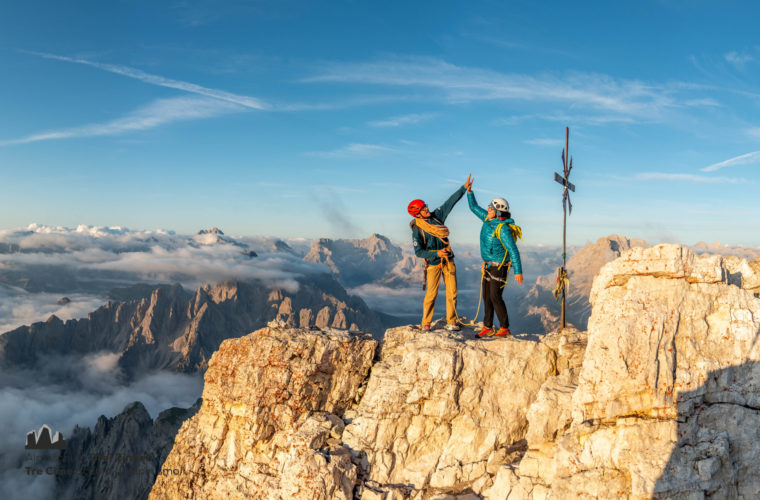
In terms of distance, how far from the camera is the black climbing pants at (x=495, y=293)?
1852 centimetres

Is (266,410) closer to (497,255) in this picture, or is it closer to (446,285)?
(446,285)

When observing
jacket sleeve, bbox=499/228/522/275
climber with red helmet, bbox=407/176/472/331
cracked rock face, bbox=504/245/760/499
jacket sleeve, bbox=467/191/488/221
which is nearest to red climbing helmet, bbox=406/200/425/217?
climber with red helmet, bbox=407/176/472/331

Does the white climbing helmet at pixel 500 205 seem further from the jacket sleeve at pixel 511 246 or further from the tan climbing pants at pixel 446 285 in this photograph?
the tan climbing pants at pixel 446 285

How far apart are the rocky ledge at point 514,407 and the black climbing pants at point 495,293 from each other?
1.62 metres

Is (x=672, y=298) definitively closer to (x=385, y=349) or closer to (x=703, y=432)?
(x=703, y=432)

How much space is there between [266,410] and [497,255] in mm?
10656

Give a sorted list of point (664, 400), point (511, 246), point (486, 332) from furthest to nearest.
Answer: point (486, 332), point (511, 246), point (664, 400)

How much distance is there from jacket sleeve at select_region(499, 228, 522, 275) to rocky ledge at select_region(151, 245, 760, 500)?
2.92 metres

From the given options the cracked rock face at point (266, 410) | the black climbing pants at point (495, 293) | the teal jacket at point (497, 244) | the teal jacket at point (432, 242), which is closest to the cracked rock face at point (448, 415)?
the cracked rock face at point (266, 410)

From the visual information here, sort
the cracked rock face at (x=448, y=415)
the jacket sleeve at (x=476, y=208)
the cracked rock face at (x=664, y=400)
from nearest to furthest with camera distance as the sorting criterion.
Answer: the cracked rock face at (x=664, y=400) < the cracked rock face at (x=448, y=415) < the jacket sleeve at (x=476, y=208)

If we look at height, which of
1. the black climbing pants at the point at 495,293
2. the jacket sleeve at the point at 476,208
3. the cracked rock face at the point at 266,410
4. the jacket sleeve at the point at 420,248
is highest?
the jacket sleeve at the point at 476,208

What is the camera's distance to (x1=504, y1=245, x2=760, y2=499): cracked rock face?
40.5ft

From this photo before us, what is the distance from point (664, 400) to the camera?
12.9m

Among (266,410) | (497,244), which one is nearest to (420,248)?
(497,244)
